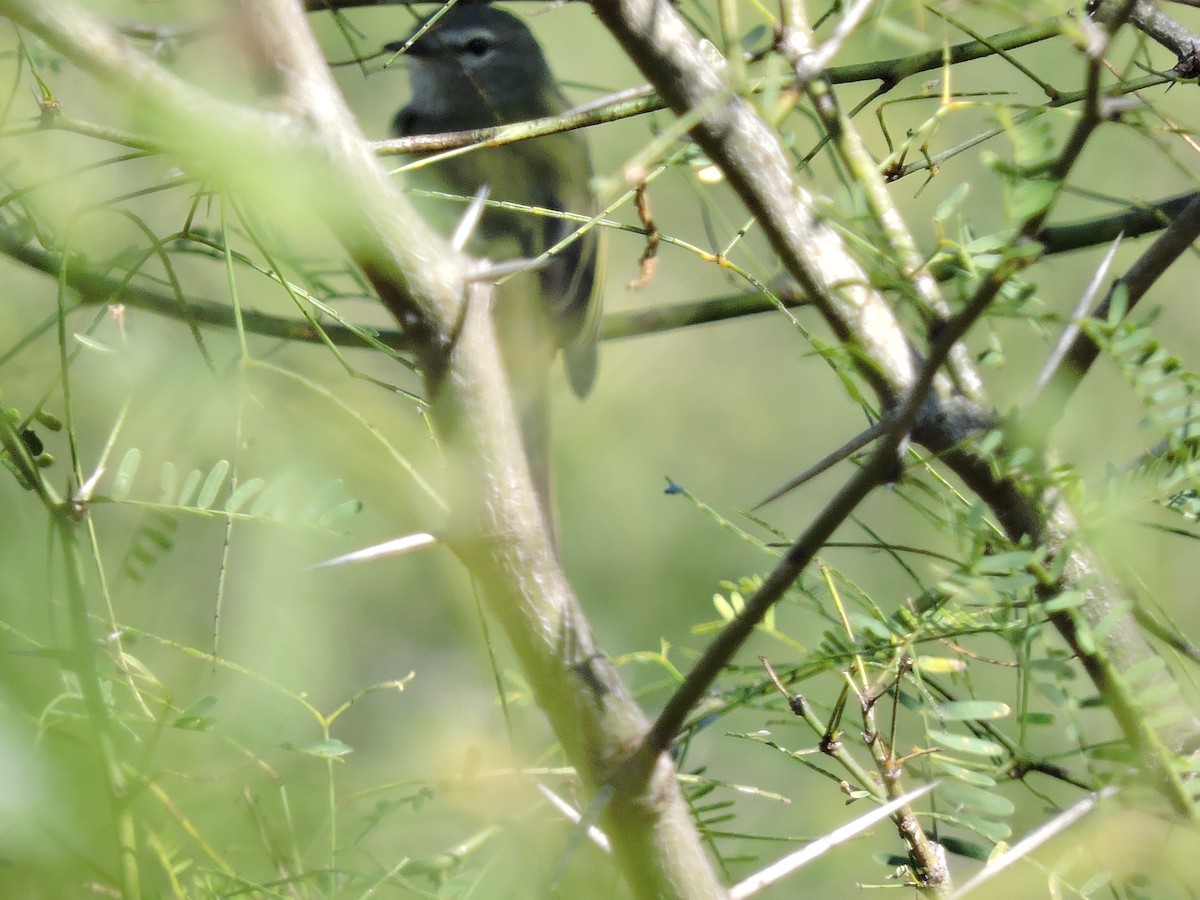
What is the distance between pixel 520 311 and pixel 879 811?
75.0 inches

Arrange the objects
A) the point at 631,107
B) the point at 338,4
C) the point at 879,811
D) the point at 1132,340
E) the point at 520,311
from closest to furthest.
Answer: the point at 1132,340, the point at 879,811, the point at 631,107, the point at 338,4, the point at 520,311

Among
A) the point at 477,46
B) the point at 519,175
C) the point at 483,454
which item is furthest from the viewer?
the point at 477,46

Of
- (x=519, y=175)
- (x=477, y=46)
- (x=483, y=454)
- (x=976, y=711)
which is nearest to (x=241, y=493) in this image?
(x=483, y=454)

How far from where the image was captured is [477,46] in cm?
308

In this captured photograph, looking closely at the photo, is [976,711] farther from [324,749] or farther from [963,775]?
[324,749]

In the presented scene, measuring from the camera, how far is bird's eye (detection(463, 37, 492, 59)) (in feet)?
10.1

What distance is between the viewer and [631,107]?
2.87 feet

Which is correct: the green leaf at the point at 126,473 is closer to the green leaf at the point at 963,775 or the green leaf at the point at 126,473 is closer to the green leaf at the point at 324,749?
the green leaf at the point at 324,749

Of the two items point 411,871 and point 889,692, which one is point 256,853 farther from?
point 889,692

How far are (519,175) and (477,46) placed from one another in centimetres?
64

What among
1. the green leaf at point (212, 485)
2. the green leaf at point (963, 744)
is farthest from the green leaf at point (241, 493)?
the green leaf at point (963, 744)

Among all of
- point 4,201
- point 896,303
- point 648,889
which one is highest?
point 4,201

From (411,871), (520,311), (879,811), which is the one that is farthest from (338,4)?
(520,311)

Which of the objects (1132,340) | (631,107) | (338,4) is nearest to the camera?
(1132,340)
